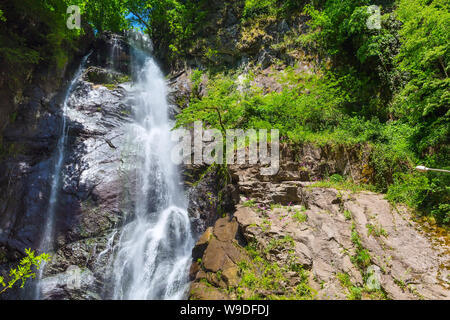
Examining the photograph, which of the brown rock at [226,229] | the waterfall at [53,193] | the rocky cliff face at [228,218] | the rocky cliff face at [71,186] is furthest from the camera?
the waterfall at [53,193]

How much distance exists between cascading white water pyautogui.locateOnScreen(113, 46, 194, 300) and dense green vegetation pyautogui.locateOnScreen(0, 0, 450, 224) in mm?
2787

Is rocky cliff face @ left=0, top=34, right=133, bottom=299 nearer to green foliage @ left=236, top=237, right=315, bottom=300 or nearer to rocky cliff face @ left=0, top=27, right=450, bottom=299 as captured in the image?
rocky cliff face @ left=0, top=27, right=450, bottom=299

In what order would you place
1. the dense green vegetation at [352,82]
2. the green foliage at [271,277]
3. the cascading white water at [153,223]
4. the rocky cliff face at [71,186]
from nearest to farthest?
the green foliage at [271,277] < the dense green vegetation at [352,82] < the cascading white water at [153,223] < the rocky cliff face at [71,186]

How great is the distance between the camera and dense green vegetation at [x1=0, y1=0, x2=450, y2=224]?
6.46 m

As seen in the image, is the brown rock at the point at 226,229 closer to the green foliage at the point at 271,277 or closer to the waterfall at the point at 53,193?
the green foliage at the point at 271,277

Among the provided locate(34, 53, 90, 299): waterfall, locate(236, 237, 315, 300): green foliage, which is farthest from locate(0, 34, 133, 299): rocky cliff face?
locate(236, 237, 315, 300): green foliage

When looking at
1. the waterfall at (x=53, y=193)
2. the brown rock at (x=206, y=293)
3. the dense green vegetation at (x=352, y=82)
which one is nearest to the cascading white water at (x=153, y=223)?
the brown rock at (x=206, y=293)

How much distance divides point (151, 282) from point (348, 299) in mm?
5596

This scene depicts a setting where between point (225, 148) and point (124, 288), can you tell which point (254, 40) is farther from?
point (124, 288)

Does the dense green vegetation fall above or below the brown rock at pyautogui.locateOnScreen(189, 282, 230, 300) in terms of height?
above

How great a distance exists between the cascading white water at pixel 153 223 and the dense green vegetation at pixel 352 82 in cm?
279

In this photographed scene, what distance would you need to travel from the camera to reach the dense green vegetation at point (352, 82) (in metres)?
6.46

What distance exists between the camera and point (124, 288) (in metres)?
7.84

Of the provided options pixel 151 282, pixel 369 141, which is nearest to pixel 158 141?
pixel 151 282
